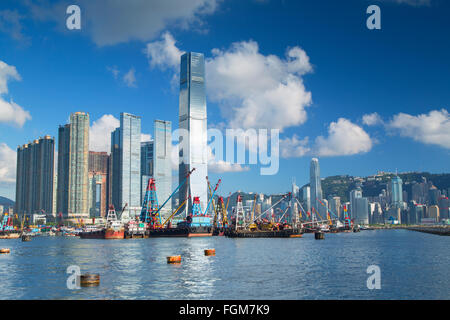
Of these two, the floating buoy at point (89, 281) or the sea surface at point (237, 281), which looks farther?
the floating buoy at point (89, 281)

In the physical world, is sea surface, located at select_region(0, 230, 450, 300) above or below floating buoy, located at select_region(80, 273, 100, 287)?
below

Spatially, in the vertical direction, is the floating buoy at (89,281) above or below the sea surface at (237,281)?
above

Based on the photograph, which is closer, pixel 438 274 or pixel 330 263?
pixel 438 274

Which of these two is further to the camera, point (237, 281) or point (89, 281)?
point (237, 281)

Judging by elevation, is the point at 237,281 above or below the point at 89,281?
below

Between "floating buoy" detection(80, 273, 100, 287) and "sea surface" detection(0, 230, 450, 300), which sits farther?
"floating buoy" detection(80, 273, 100, 287)
